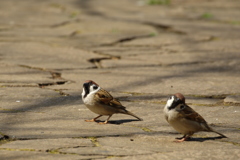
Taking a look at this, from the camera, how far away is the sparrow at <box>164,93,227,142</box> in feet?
13.9

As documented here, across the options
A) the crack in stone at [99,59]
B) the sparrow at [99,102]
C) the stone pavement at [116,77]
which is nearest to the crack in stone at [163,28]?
the stone pavement at [116,77]

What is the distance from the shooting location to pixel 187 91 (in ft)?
19.9

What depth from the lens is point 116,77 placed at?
6.78 m

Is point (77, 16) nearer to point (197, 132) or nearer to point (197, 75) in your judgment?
point (197, 75)

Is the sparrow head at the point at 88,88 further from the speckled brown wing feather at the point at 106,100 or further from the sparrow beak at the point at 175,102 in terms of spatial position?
the sparrow beak at the point at 175,102

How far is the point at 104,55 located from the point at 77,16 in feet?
14.9

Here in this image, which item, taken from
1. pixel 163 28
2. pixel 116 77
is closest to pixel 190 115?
pixel 116 77

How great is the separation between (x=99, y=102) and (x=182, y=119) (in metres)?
0.91

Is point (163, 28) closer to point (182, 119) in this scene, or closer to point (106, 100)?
point (106, 100)

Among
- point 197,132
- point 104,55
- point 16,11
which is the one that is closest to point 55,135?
point 197,132

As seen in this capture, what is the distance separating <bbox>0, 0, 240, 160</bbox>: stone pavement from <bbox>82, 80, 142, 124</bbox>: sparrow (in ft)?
0.39

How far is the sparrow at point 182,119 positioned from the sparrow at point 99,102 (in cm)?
70

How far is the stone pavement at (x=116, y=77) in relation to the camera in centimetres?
400

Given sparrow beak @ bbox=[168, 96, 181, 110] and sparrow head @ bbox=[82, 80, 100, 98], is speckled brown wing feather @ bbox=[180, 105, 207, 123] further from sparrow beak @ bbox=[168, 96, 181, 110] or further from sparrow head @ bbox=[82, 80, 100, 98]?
sparrow head @ bbox=[82, 80, 100, 98]
